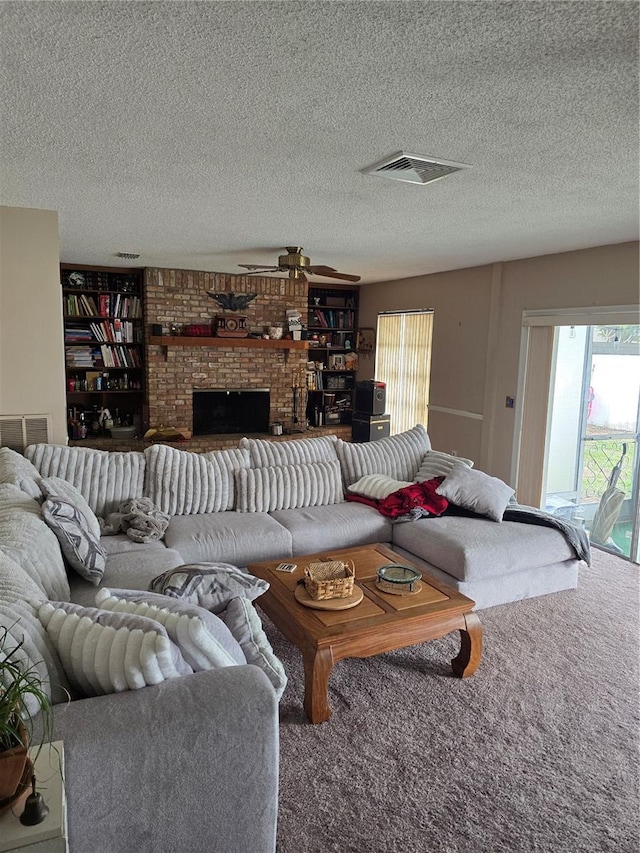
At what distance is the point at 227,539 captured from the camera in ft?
11.1

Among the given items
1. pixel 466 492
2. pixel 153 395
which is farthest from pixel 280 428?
pixel 466 492

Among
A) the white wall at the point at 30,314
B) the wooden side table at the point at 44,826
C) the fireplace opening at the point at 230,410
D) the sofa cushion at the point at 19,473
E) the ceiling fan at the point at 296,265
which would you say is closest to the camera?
the wooden side table at the point at 44,826

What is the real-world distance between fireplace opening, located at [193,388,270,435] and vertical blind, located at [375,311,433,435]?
1.69m

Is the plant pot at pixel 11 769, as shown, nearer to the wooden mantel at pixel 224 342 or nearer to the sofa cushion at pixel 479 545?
the sofa cushion at pixel 479 545

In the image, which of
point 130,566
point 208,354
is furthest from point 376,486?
point 208,354

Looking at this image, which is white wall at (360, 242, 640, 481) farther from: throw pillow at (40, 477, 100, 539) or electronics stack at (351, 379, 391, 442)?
throw pillow at (40, 477, 100, 539)

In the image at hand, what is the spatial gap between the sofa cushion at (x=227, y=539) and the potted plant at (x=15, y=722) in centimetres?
177

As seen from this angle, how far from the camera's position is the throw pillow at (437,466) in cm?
421

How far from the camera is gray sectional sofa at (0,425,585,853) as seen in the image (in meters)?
1.43

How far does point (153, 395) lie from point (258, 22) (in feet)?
19.1

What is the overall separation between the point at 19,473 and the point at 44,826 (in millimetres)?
2124

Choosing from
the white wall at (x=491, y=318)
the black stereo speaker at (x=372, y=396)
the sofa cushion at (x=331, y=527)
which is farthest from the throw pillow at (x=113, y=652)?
the black stereo speaker at (x=372, y=396)

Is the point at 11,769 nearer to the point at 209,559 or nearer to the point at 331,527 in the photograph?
the point at 209,559

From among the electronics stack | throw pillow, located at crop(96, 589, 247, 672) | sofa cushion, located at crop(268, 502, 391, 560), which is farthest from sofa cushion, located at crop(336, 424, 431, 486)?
the electronics stack
